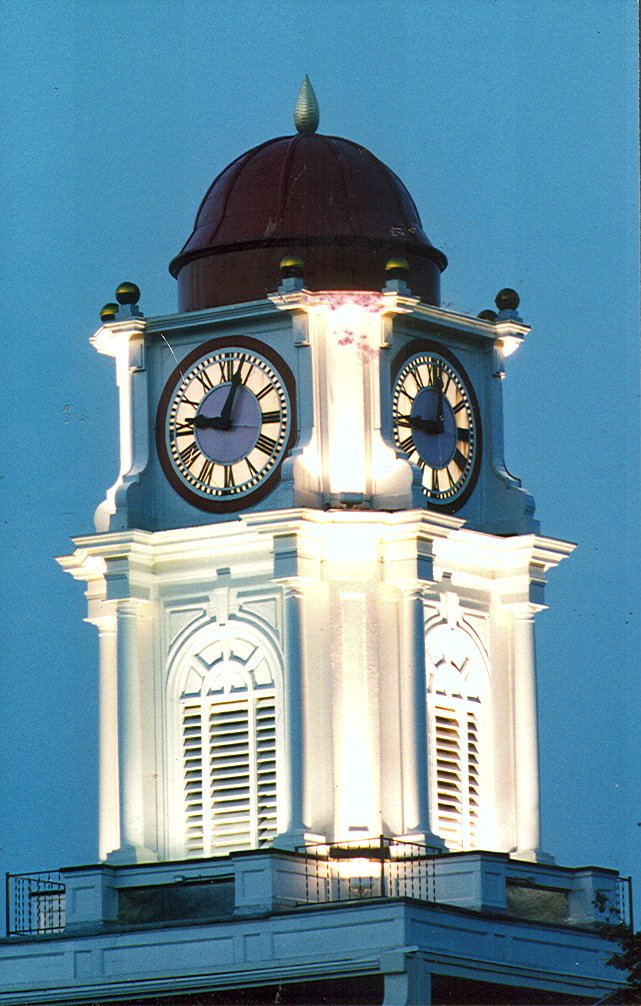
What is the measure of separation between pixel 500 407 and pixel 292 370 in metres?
3.89

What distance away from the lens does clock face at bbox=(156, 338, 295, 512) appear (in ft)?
229

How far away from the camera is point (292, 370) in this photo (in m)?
69.6

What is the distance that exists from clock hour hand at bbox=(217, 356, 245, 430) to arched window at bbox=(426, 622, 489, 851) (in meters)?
4.09

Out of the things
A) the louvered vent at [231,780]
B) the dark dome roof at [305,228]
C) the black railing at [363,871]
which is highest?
the dark dome roof at [305,228]

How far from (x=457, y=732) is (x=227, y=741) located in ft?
11.1

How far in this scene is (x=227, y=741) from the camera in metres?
69.5

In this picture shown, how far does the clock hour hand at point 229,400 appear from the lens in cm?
6969

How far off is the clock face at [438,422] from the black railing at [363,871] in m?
5.46

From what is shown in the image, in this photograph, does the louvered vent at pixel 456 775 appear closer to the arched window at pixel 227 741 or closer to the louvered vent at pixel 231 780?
the arched window at pixel 227 741

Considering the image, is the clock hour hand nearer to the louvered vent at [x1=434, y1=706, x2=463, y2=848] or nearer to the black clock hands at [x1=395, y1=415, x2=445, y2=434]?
the black clock hands at [x1=395, y1=415, x2=445, y2=434]

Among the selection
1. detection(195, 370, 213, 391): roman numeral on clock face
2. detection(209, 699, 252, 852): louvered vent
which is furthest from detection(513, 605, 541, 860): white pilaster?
detection(195, 370, 213, 391): roman numeral on clock face

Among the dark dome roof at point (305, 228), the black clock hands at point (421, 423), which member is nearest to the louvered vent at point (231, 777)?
the black clock hands at point (421, 423)

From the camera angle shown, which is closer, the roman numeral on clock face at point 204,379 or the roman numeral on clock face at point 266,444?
the roman numeral on clock face at point 266,444

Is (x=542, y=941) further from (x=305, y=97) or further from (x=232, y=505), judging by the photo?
(x=305, y=97)
